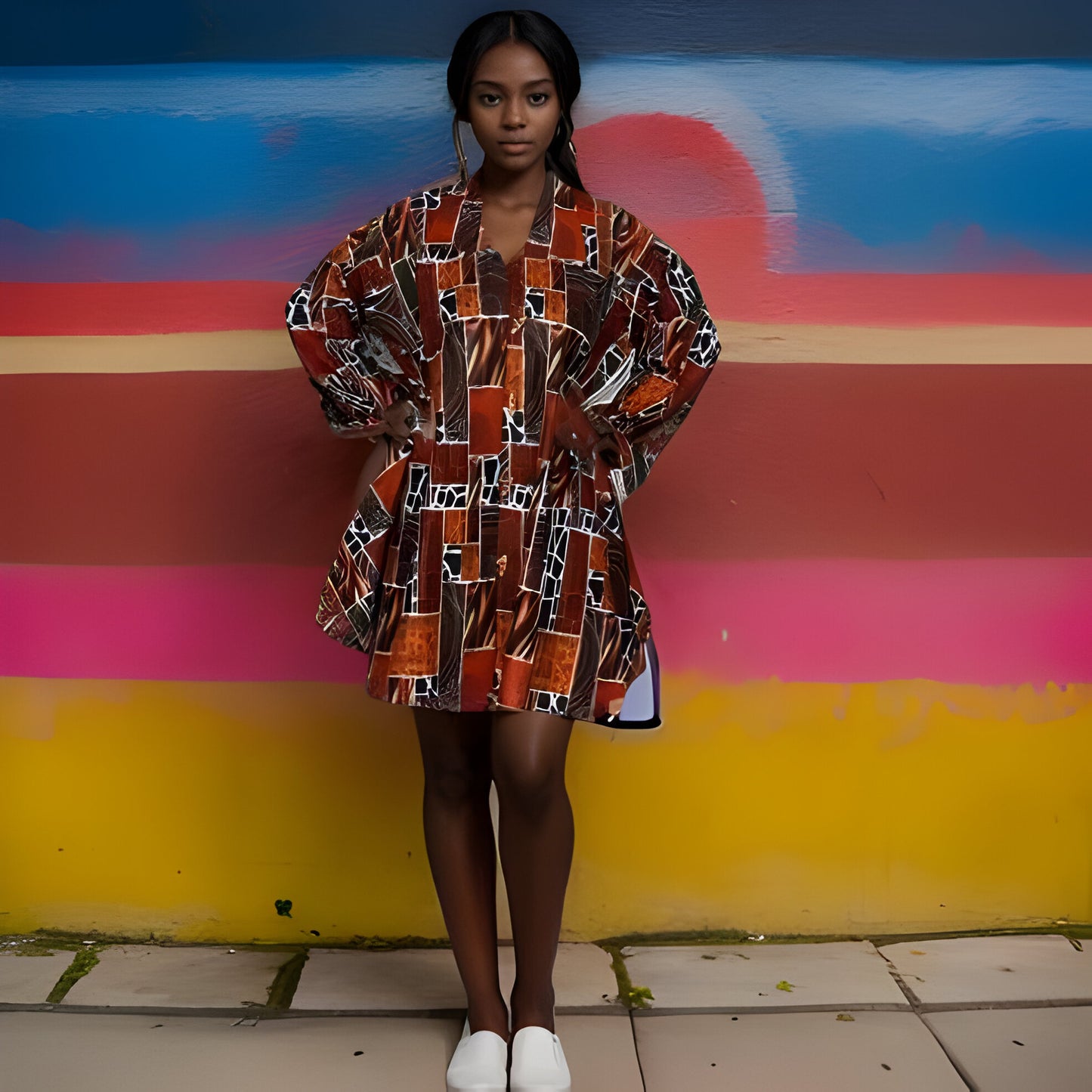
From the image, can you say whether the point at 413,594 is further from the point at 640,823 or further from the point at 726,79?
the point at 726,79

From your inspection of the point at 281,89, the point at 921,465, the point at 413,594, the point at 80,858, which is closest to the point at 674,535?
the point at 921,465

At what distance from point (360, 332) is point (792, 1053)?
57.1 inches

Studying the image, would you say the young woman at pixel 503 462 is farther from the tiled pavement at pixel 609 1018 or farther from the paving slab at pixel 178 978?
the paving slab at pixel 178 978

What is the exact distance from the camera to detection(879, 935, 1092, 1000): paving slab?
95.7 inches

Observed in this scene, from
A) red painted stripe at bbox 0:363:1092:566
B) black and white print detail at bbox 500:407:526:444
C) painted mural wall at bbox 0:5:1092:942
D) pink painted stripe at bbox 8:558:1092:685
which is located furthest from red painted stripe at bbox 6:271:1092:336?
black and white print detail at bbox 500:407:526:444

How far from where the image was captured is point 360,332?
217cm

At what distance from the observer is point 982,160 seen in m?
2.61

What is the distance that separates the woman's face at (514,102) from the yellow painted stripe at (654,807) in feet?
3.82

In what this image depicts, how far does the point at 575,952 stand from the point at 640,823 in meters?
0.30

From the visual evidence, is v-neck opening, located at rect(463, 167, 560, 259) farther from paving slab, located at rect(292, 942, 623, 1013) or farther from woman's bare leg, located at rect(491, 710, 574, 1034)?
paving slab, located at rect(292, 942, 623, 1013)

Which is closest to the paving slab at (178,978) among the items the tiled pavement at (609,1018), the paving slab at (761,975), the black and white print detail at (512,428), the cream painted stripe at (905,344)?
the tiled pavement at (609,1018)

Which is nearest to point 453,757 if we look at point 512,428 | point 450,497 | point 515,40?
point 450,497

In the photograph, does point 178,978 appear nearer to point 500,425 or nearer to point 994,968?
point 500,425

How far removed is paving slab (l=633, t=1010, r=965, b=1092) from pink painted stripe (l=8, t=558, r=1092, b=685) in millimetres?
699
